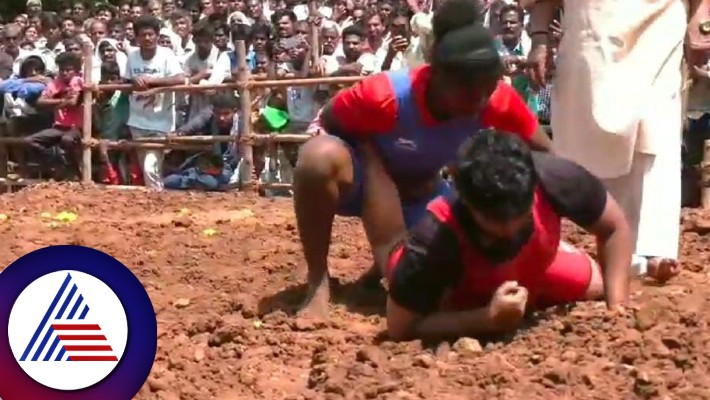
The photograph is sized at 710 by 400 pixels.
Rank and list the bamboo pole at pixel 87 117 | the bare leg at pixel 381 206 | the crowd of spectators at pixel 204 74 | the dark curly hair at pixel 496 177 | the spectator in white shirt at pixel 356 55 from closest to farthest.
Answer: the dark curly hair at pixel 496 177 < the bare leg at pixel 381 206 < the spectator in white shirt at pixel 356 55 < the crowd of spectators at pixel 204 74 < the bamboo pole at pixel 87 117

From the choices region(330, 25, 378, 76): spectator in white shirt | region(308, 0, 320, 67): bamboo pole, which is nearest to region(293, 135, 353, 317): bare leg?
region(330, 25, 378, 76): spectator in white shirt

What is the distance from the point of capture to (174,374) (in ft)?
13.1

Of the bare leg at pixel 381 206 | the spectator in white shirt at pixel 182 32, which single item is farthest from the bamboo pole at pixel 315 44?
the bare leg at pixel 381 206

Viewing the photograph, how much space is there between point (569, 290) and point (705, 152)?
4.39 meters

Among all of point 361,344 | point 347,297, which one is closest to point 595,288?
point 361,344

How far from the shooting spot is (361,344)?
4.19 meters

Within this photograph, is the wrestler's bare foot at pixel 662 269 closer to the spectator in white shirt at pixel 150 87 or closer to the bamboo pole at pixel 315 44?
the bamboo pole at pixel 315 44

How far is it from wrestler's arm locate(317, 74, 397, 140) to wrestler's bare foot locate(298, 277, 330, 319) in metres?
0.57

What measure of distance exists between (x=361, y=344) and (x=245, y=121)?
636 cm

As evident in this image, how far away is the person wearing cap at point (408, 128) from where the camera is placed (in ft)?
14.0

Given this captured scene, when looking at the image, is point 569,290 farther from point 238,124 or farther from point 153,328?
point 238,124

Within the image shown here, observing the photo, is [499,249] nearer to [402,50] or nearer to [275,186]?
[402,50]

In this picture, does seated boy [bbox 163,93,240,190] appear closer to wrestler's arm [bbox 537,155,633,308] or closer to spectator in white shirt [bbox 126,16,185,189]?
spectator in white shirt [bbox 126,16,185,189]

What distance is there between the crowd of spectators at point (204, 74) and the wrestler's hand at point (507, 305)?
525 cm
